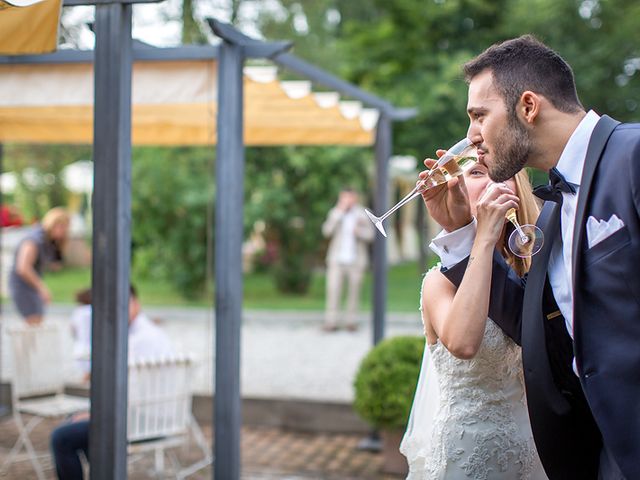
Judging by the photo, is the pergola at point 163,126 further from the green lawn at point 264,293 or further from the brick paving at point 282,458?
the green lawn at point 264,293

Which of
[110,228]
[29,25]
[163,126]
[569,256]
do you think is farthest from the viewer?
[163,126]

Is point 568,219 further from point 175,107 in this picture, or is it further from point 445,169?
point 175,107

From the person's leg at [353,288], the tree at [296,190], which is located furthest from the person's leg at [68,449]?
the tree at [296,190]

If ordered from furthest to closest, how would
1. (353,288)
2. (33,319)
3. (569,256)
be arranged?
1. (353,288)
2. (33,319)
3. (569,256)

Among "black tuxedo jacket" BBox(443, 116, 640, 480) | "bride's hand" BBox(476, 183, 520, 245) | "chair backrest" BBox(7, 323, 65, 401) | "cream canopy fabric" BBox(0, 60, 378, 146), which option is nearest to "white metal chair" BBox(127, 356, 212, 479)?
"chair backrest" BBox(7, 323, 65, 401)

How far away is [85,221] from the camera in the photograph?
29172 millimetres

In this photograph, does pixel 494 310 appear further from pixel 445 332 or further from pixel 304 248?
pixel 304 248

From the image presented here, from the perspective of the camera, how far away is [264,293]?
19.7 metres

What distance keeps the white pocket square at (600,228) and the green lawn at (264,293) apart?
47.4 feet

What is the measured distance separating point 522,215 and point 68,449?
3.56 metres

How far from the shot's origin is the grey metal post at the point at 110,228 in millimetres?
3402

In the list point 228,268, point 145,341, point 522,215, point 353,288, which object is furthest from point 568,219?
point 353,288

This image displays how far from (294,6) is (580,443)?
55.0 ft

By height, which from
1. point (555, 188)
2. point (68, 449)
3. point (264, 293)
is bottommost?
point (264, 293)
